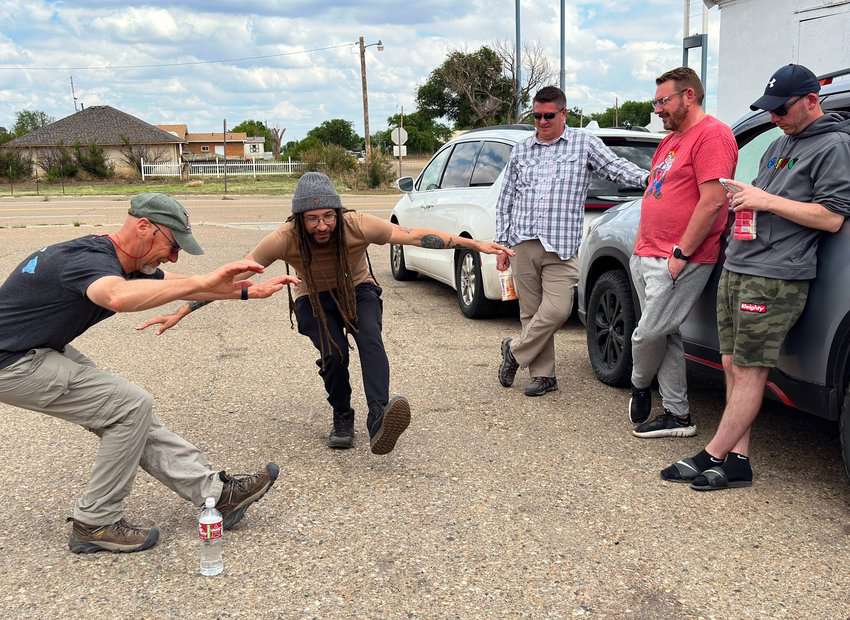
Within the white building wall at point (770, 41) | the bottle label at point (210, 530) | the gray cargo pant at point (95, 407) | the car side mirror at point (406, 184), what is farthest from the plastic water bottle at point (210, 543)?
the white building wall at point (770, 41)

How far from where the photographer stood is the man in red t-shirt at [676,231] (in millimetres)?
Result: 4336

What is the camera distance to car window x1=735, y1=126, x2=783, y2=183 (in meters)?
4.64

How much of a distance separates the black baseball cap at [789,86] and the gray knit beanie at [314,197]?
1.99 metres

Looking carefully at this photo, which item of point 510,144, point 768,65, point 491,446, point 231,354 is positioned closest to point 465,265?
point 510,144

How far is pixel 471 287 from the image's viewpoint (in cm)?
816

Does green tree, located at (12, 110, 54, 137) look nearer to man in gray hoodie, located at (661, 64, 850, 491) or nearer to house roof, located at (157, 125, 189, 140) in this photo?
house roof, located at (157, 125, 189, 140)

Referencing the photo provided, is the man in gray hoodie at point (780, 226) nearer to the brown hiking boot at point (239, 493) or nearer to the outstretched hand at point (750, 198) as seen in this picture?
the outstretched hand at point (750, 198)

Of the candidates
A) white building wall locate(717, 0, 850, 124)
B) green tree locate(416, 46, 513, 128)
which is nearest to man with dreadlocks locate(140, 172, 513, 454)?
white building wall locate(717, 0, 850, 124)

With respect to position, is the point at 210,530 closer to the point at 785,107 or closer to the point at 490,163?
the point at 785,107

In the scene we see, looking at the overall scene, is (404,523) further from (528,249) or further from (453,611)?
(528,249)

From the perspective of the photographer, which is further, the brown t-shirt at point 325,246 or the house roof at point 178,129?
the house roof at point 178,129

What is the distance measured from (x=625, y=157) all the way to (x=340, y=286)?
3.25m

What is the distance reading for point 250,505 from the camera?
154 inches

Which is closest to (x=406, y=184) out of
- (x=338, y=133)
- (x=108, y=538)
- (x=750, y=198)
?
(x=750, y=198)
